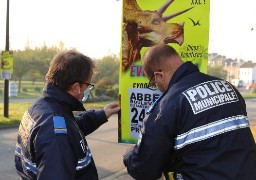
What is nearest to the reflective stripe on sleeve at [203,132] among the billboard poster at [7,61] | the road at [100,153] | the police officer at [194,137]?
the police officer at [194,137]

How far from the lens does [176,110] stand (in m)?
2.04

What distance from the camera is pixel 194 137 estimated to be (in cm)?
204

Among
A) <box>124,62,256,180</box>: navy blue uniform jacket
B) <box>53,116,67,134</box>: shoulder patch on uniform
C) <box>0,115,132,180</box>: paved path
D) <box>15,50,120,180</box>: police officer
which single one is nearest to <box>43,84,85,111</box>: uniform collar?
<box>15,50,120,180</box>: police officer

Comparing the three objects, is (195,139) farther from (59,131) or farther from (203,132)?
(59,131)

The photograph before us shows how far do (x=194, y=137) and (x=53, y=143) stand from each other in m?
0.78

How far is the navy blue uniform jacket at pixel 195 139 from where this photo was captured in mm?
2020

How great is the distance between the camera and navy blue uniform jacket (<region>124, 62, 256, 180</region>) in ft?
6.63

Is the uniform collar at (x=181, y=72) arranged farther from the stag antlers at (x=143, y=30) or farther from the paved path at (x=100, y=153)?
the paved path at (x=100, y=153)

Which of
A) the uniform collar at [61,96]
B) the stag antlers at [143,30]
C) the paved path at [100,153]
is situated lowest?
the paved path at [100,153]

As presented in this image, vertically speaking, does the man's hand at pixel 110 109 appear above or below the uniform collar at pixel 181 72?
below

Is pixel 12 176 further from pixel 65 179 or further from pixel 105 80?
pixel 105 80

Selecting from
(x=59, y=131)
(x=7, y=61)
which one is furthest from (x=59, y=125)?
(x=7, y=61)

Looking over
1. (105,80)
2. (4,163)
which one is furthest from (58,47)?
(4,163)

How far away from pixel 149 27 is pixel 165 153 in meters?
1.79
